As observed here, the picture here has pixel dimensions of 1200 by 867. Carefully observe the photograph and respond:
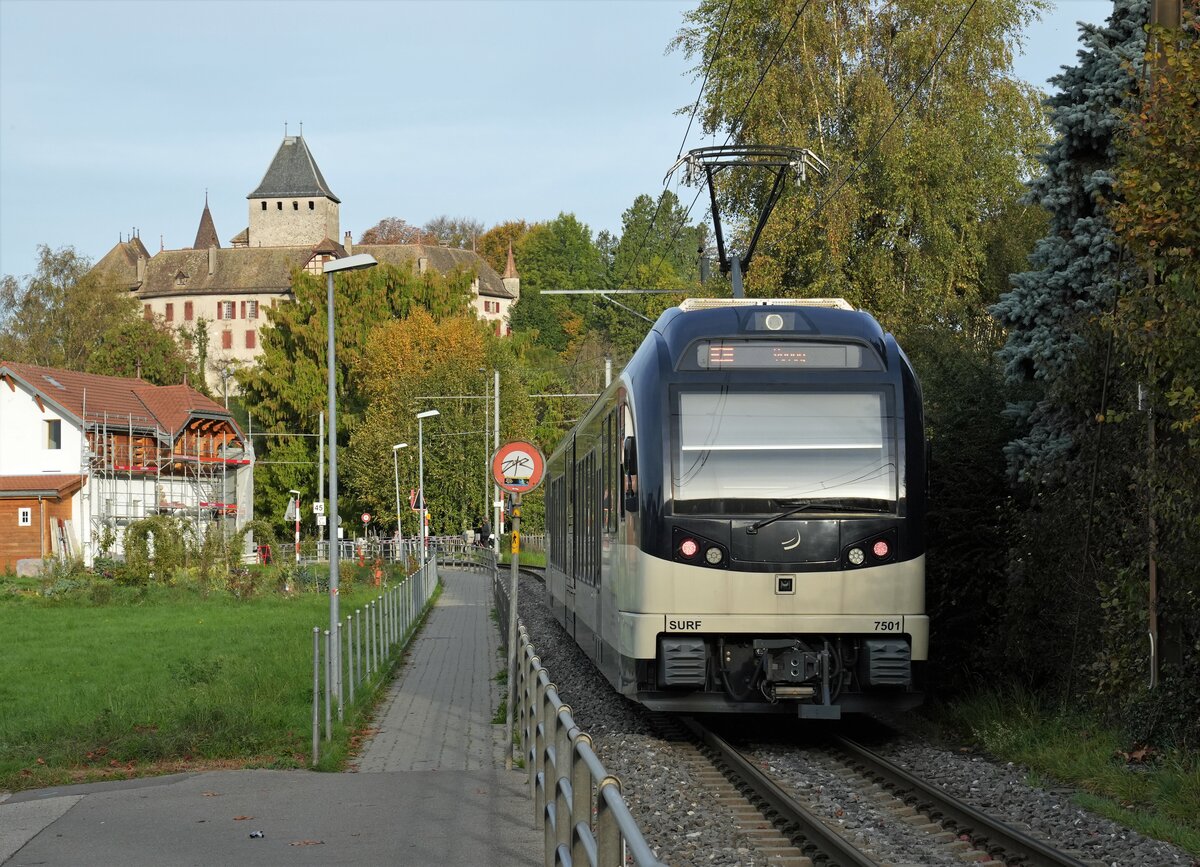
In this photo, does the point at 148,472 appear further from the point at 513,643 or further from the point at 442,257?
the point at 442,257

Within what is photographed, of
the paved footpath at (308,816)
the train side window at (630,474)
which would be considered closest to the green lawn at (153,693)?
the paved footpath at (308,816)

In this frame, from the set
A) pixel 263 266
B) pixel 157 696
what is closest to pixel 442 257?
pixel 263 266

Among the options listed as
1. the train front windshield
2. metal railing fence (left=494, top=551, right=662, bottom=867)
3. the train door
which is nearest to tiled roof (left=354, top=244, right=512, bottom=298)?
the train door

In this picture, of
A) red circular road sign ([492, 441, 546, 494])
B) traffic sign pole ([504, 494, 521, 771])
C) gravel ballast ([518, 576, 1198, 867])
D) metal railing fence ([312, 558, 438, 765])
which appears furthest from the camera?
red circular road sign ([492, 441, 546, 494])

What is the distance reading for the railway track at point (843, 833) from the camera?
8.67 m

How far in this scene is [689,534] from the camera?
12.8m

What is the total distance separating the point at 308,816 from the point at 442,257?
139 m

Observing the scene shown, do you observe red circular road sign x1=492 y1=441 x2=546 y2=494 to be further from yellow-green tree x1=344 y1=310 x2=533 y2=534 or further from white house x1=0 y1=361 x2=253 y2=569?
yellow-green tree x1=344 y1=310 x2=533 y2=534

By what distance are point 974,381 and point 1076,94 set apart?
3336 mm

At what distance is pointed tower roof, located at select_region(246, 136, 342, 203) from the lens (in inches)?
6132

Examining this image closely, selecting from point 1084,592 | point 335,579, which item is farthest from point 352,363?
point 1084,592

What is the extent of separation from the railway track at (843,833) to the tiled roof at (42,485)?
51805 millimetres

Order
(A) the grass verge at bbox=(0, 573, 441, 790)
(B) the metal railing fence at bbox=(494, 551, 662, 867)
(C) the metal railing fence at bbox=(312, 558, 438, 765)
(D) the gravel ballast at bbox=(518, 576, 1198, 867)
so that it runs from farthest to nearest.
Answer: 1. (C) the metal railing fence at bbox=(312, 558, 438, 765)
2. (A) the grass verge at bbox=(0, 573, 441, 790)
3. (D) the gravel ballast at bbox=(518, 576, 1198, 867)
4. (B) the metal railing fence at bbox=(494, 551, 662, 867)

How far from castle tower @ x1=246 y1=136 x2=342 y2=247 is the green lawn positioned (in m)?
123
